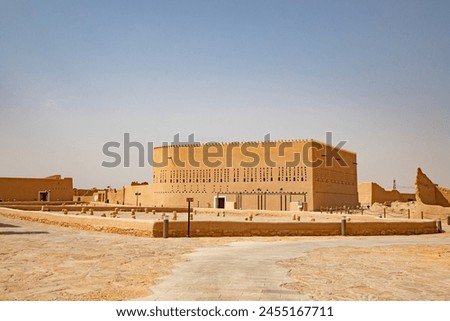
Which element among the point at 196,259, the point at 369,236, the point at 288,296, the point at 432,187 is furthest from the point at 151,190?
the point at 288,296

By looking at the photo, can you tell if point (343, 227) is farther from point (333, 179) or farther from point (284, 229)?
point (333, 179)

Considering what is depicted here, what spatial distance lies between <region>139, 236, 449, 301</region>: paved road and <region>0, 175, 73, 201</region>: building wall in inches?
1947

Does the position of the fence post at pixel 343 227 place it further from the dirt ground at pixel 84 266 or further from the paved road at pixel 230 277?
the dirt ground at pixel 84 266

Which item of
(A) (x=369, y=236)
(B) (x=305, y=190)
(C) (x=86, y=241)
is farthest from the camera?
(B) (x=305, y=190)

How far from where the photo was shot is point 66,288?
7.30m

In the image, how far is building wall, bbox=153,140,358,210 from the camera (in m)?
45.2

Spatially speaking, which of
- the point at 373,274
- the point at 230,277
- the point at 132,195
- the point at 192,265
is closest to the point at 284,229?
the point at 192,265

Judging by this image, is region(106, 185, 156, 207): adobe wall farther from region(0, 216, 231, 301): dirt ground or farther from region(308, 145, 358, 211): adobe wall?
region(0, 216, 231, 301): dirt ground

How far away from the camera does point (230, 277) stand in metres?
8.17

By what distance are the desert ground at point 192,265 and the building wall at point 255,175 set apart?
29.7 m

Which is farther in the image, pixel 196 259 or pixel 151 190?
pixel 151 190

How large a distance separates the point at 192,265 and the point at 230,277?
178 centimetres
